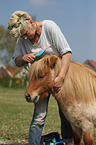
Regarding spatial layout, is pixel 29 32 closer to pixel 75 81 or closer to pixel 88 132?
pixel 75 81


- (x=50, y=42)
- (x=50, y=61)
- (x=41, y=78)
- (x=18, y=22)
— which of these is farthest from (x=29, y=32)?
(x=41, y=78)

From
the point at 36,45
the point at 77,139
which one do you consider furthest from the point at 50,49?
the point at 77,139

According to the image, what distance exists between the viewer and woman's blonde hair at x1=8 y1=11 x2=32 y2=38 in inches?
114

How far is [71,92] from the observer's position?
287 cm

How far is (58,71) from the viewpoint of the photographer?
288 centimetres

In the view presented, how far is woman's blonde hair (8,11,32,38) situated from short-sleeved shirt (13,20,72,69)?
0.28 metres

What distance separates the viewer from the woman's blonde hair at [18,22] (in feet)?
9.48

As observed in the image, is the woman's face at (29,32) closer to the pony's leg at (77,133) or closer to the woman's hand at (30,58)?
the woman's hand at (30,58)

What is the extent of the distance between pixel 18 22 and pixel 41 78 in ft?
2.72

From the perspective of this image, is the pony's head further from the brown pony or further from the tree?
the tree

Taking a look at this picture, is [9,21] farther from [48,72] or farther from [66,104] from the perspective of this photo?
[66,104]

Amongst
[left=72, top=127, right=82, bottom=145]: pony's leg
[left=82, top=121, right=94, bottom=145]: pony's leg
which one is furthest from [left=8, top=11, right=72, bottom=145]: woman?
[left=82, top=121, right=94, bottom=145]: pony's leg

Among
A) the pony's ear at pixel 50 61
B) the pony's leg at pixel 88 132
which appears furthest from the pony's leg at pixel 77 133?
the pony's ear at pixel 50 61

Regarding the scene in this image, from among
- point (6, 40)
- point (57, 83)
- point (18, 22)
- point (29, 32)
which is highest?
point (6, 40)
